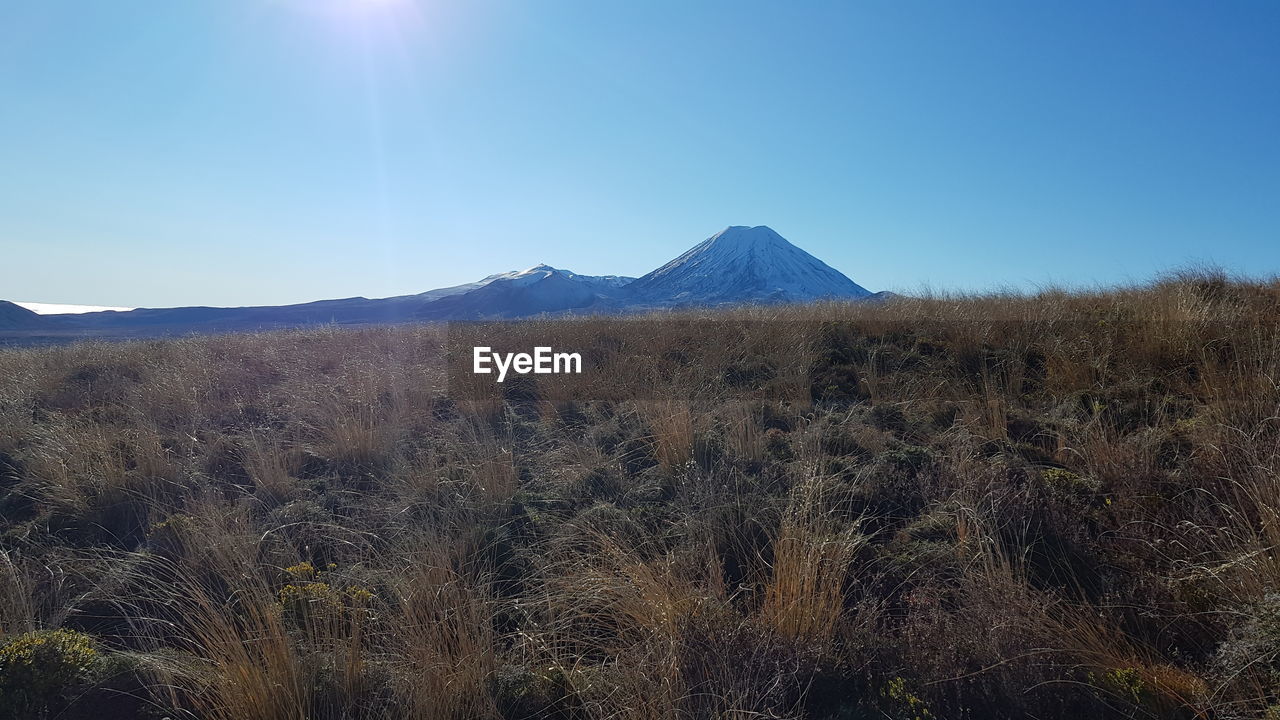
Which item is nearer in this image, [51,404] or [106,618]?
[106,618]

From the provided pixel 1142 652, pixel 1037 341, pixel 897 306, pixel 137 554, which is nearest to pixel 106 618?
pixel 137 554

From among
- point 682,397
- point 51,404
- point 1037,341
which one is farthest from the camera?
point 51,404

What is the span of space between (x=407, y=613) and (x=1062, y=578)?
259 cm

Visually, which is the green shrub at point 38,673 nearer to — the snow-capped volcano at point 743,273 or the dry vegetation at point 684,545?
the dry vegetation at point 684,545

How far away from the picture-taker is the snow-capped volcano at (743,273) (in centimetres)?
8944

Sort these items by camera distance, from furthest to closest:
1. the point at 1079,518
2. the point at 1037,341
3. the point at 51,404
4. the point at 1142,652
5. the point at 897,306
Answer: the point at 897,306
the point at 51,404
the point at 1037,341
the point at 1079,518
the point at 1142,652

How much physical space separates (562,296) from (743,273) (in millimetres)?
29946

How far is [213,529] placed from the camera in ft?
10.1

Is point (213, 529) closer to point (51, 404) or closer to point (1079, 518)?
point (1079, 518)

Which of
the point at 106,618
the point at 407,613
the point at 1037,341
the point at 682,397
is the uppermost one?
the point at 1037,341

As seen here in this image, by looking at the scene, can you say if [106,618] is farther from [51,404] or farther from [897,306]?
[897,306]

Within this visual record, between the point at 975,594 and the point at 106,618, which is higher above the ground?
the point at 975,594

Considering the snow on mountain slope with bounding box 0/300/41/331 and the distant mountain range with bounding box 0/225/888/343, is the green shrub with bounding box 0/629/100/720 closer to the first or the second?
the distant mountain range with bounding box 0/225/888/343

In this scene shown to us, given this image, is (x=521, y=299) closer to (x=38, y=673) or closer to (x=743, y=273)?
(x=743, y=273)
